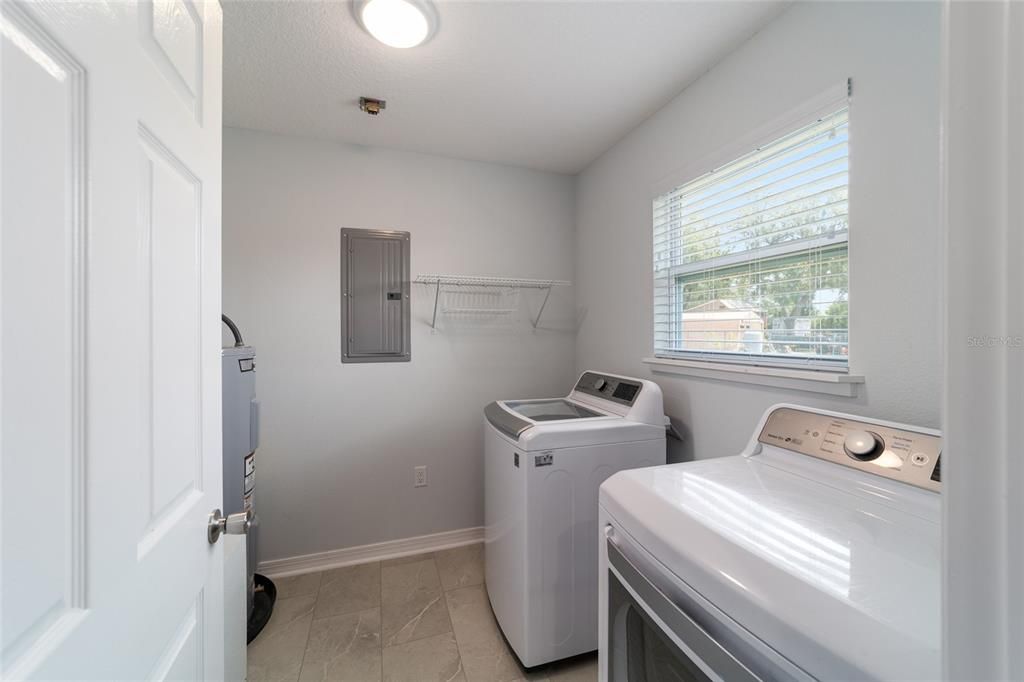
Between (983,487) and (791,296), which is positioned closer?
(983,487)

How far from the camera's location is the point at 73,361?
0.40 m

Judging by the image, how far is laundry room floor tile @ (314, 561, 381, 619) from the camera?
1883mm

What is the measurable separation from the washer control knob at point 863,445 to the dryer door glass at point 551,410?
921 millimetres

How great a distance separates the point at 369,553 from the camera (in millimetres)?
2266

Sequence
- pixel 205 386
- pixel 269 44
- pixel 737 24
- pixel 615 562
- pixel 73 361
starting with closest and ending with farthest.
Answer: pixel 73 361
pixel 205 386
pixel 615 562
pixel 737 24
pixel 269 44

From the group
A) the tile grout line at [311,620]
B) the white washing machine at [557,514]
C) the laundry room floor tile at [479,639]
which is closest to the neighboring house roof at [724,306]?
the white washing machine at [557,514]

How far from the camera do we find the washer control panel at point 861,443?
0.83 metres

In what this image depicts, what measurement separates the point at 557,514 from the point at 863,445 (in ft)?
3.19

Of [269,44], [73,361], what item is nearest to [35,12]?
[73,361]

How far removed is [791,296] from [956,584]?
4.17 ft

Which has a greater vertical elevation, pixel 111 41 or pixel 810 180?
pixel 810 180

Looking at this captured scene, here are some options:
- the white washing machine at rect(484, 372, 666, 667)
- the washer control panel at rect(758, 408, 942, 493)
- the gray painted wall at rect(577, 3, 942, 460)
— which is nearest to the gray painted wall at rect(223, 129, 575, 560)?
the white washing machine at rect(484, 372, 666, 667)

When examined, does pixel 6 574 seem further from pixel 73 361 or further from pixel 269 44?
pixel 269 44

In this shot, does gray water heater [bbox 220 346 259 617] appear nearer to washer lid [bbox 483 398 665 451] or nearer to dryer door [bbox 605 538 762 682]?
washer lid [bbox 483 398 665 451]
